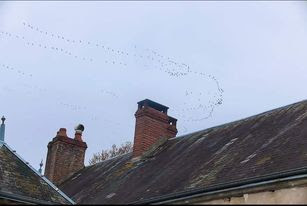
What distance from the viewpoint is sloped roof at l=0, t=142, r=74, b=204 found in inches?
442

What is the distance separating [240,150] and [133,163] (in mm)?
6027

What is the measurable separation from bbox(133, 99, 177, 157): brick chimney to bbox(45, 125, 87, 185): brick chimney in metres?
4.67

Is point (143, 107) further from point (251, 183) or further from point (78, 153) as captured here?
point (251, 183)

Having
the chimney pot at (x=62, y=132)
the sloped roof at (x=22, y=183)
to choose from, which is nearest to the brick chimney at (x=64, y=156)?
the chimney pot at (x=62, y=132)

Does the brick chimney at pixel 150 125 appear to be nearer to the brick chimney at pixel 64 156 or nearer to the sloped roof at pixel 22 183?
the brick chimney at pixel 64 156

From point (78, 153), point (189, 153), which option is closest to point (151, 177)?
point (189, 153)

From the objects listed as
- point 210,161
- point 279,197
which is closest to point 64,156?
point 210,161

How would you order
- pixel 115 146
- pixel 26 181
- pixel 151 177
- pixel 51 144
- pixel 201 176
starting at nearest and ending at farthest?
pixel 26 181 → pixel 201 176 → pixel 151 177 → pixel 51 144 → pixel 115 146

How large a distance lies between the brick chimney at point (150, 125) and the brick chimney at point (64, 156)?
467cm

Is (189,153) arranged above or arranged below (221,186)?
above

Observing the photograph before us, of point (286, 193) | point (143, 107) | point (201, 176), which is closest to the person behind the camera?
point (286, 193)

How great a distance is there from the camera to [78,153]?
2450 cm

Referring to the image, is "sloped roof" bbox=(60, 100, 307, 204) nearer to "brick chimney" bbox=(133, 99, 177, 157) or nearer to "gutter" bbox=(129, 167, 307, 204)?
"gutter" bbox=(129, 167, 307, 204)

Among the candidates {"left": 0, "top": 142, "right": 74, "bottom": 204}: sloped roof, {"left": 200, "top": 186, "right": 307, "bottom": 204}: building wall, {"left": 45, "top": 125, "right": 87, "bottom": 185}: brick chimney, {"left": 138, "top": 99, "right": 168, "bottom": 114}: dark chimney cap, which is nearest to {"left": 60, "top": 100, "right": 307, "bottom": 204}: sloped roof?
{"left": 200, "top": 186, "right": 307, "bottom": 204}: building wall
